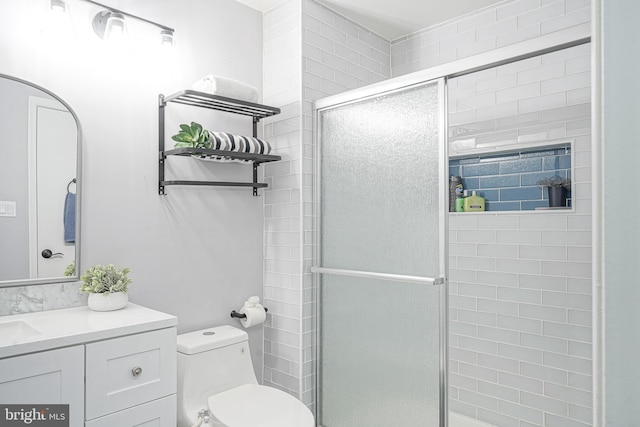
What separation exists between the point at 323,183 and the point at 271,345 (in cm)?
101

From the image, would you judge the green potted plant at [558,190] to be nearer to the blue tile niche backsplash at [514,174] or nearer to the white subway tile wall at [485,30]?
the blue tile niche backsplash at [514,174]

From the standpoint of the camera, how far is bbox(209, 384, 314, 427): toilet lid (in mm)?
1745

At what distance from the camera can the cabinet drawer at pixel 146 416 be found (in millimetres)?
1475

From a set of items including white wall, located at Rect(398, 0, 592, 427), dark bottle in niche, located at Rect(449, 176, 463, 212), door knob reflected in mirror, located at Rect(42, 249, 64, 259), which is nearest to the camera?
door knob reflected in mirror, located at Rect(42, 249, 64, 259)

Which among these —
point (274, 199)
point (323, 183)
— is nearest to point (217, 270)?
point (274, 199)

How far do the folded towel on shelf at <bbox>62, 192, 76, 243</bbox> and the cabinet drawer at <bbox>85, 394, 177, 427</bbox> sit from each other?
769 millimetres

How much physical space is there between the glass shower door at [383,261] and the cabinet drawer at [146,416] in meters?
0.97

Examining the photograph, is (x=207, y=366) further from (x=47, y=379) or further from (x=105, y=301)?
(x=47, y=379)

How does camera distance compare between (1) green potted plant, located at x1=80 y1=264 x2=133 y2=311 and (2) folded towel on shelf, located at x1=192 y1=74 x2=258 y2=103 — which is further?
(2) folded towel on shelf, located at x1=192 y1=74 x2=258 y2=103

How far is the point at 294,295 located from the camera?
240 centimetres

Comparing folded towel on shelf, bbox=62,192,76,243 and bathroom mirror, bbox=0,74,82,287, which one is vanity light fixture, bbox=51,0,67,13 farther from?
folded towel on shelf, bbox=62,192,76,243

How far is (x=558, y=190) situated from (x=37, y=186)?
8.48 feet
